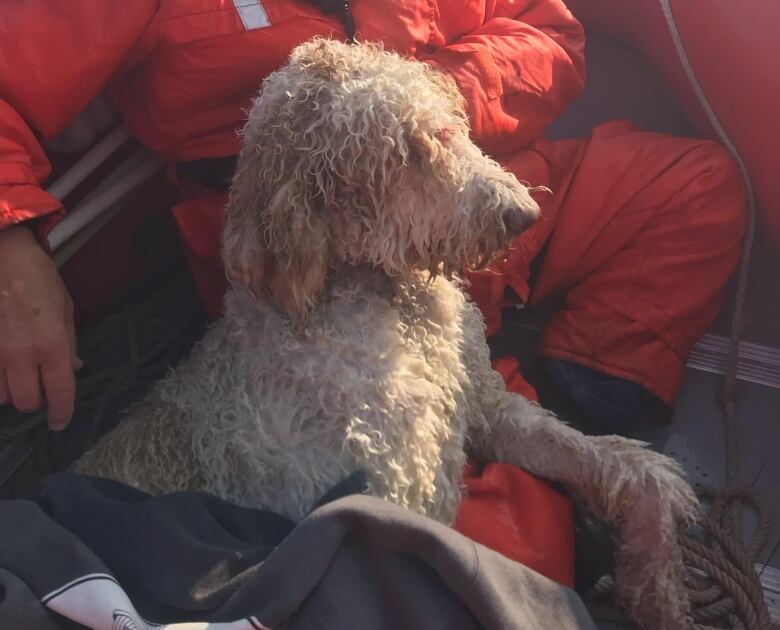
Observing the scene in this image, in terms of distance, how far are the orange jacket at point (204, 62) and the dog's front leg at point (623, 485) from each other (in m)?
0.82

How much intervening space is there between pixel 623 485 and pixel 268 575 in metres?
0.99

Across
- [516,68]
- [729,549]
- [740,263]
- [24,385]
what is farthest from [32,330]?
[740,263]

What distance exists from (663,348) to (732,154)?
65 cm

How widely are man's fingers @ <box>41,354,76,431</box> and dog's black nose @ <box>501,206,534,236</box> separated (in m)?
1.01

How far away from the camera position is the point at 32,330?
173cm

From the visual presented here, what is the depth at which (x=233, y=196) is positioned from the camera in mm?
1812

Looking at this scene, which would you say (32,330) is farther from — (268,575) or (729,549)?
(729,549)

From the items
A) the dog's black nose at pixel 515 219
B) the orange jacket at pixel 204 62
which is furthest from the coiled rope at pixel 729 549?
the dog's black nose at pixel 515 219

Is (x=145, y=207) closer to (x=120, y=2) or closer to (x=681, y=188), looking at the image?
(x=120, y=2)

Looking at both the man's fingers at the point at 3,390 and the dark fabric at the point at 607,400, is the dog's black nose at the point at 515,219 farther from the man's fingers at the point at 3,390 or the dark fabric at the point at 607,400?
the man's fingers at the point at 3,390

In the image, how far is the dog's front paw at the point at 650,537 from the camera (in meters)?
1.90

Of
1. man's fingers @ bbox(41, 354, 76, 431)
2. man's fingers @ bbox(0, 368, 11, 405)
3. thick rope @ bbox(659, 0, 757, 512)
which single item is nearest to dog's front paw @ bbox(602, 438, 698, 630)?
thick rope @ bbox(659, 0, 757, 512)

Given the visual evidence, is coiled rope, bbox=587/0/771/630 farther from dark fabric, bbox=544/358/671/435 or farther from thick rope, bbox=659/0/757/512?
dark fabric, bbox=544/358/671/435

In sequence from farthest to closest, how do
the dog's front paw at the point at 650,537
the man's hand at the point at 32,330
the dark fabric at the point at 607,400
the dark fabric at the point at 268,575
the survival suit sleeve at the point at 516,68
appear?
the dark fabric at the point at 607,400
the survival suit sleeve at the point at 516,68
the dog's front paw at the point at 650,537
the man's hand at the point at 32,330
the dark fabric at the point at 268,575
